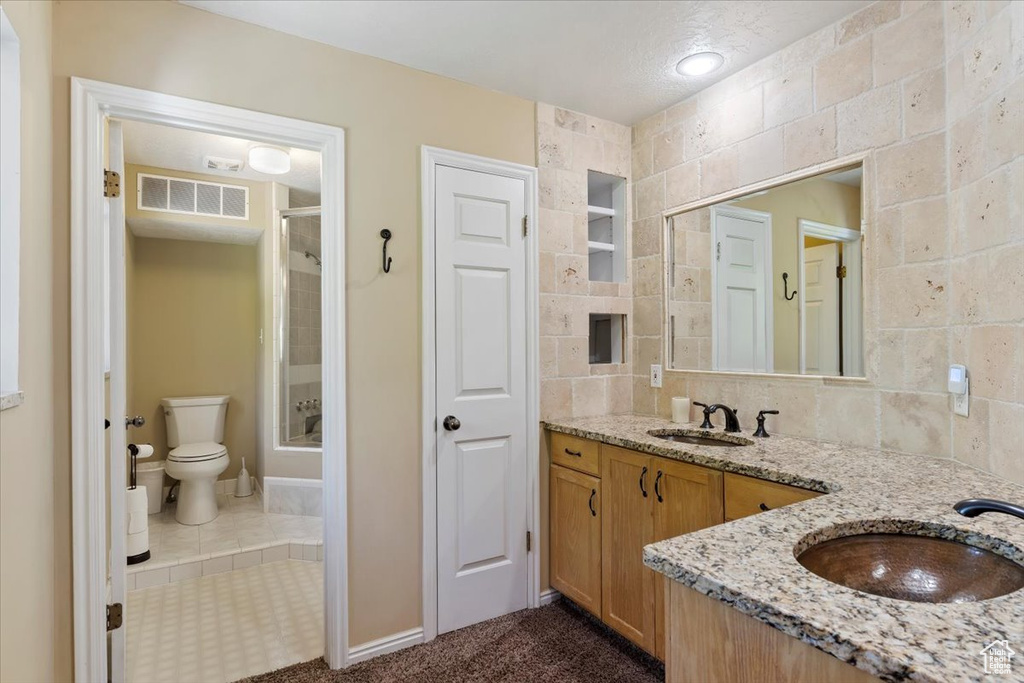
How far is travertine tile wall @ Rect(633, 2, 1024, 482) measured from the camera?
4.57 ft

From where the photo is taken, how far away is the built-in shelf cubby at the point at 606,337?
111 inches

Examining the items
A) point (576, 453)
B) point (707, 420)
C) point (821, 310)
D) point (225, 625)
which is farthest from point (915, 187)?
point (225, 625)

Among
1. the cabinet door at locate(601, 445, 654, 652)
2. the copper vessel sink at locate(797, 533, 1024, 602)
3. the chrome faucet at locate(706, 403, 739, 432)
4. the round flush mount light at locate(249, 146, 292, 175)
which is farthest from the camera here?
the round flush mount light at locate(249, 146, 292, 175)

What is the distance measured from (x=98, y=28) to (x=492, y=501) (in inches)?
89.4

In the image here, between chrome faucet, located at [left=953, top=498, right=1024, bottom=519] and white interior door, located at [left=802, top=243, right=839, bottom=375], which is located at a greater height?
white interior door, located at [left=802, top=243, right=839, bottom=375]

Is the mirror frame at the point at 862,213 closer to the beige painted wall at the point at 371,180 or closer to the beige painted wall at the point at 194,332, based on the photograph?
the beige painted wall at the point at 371,180

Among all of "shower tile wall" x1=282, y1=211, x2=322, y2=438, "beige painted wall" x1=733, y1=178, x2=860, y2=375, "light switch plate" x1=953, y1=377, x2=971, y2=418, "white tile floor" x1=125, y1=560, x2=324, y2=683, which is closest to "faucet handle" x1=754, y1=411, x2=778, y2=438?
"beige painted wall" x1=733, y1=178, x2=860, y2=375

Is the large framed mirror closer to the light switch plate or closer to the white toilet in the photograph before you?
the light switch plate

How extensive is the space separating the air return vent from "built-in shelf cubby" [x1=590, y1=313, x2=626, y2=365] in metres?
2.69

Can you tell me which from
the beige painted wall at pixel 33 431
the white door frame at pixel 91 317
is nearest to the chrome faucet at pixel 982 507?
the beige painted wall at pixel 33 431

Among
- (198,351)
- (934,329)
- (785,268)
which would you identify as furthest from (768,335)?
(198,351)

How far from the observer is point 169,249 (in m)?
4.07

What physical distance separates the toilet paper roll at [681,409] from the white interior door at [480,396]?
0.72 meters

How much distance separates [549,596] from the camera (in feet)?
8.28
